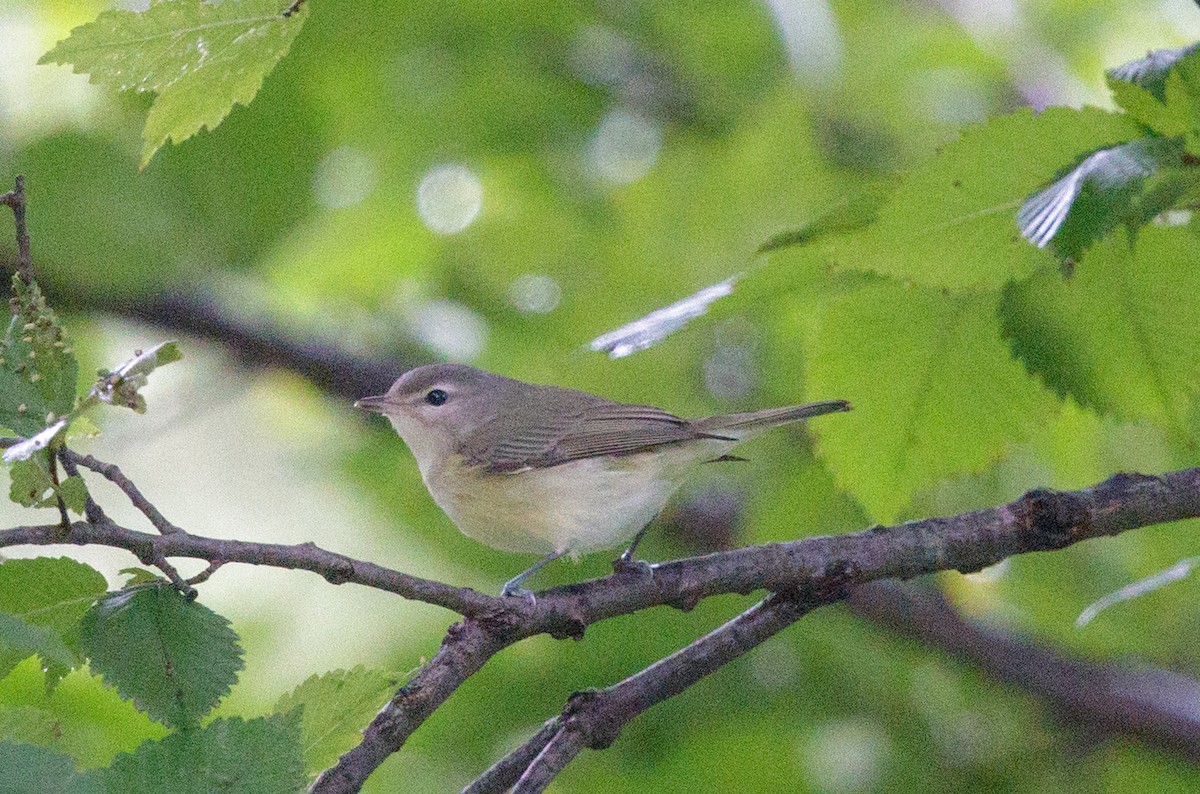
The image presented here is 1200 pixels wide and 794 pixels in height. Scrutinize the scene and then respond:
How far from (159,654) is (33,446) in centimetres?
37

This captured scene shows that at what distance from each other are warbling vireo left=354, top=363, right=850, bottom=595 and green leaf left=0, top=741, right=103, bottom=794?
169cm

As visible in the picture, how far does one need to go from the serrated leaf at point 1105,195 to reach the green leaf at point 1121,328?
246mm

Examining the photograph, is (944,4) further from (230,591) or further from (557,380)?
(230,591)

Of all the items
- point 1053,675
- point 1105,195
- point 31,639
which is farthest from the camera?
point 1053,675

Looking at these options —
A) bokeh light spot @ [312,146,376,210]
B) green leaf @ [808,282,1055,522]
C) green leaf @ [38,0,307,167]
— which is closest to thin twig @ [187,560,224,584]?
green leaf @ [38,0,307,167]

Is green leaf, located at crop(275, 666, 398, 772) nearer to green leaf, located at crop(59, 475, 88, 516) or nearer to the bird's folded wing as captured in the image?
green leaf, located at crop(59, 475, 88, 516)

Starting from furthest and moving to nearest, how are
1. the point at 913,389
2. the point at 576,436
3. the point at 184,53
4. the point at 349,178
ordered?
the point at 349,178 → the point at 576,436 → the point at 913,389 → the point at 184,53

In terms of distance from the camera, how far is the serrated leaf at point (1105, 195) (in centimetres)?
175

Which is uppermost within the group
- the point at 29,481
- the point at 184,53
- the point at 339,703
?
the point at 184,53

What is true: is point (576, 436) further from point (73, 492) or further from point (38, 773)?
point (38, 773)

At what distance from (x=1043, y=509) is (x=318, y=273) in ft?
10.2

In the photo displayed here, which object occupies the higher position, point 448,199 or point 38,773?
point 448,199

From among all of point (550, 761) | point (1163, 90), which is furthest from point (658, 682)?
point (1163, 90)

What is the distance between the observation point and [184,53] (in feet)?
5.44
